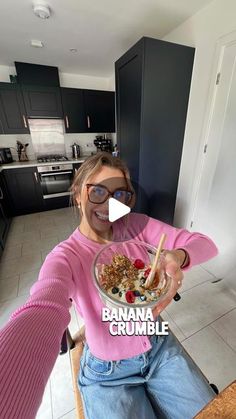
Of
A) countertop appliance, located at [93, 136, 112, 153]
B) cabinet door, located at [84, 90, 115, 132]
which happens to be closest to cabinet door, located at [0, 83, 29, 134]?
cabinet door, located at [84, 90, 115, 132]

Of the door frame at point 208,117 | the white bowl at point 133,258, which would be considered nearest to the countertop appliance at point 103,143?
the door frame at point 208,117

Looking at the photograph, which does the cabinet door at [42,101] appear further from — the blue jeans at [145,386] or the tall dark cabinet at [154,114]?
the blue jeans at [145,386]

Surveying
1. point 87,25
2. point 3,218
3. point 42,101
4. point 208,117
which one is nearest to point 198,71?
point 208,117

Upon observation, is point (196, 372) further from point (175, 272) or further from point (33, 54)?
point (33, 54)

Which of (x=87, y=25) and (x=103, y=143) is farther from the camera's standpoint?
(x=103, y=143)

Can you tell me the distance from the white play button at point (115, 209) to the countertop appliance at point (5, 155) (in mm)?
2979

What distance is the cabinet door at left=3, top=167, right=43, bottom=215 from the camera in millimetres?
2760

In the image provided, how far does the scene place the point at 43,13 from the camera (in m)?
1.39

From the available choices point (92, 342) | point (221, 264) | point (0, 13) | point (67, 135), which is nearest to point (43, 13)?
point (0, 13)

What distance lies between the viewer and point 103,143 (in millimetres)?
3541

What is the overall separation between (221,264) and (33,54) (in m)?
3.33

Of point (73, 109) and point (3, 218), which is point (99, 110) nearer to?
point (73, 109)

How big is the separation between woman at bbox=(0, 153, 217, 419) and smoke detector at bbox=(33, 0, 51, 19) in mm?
1561

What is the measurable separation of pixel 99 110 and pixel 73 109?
0.46 metres
